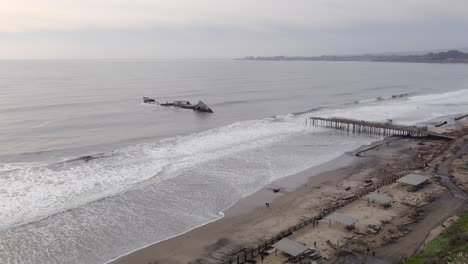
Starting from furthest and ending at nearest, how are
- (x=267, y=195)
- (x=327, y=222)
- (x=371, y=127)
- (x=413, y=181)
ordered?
(x=371, y=127) → (x=267, y=195) → (x=413, y=181) → (x=327, y=222)

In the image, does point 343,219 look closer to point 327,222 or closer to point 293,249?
point 327,222

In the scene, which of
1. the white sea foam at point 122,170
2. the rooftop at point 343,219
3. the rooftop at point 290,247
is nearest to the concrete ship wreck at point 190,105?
the white sea foam at point 122,170

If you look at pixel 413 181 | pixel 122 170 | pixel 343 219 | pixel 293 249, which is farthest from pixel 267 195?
pixel 122 170

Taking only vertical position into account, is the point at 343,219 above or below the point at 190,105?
below

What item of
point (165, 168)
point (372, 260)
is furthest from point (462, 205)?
point (165, 168)

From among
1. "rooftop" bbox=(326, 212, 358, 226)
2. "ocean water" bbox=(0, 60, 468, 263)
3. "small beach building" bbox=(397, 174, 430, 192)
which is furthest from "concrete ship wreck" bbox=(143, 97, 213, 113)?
"rooftop" bbox=(326, 212, 358, 226)

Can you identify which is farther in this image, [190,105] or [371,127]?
[190,105]

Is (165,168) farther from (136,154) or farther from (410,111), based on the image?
(410,111)
